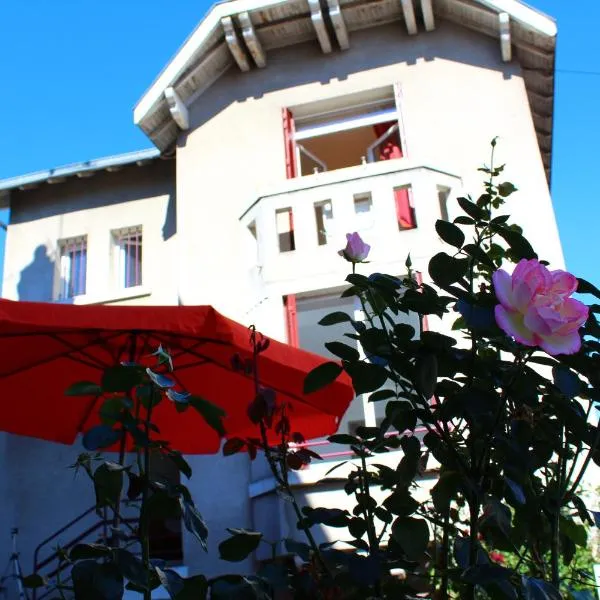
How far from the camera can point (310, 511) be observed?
199 cm

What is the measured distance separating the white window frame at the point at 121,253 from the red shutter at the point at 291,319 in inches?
122

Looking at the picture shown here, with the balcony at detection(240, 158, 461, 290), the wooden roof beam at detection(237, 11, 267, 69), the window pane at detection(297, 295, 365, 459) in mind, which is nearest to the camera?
the balcony at detection(240, 158, 461, 290)

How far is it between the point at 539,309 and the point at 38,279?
11.2 meters

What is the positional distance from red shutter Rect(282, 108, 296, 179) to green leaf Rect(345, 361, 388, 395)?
8733 millimetres

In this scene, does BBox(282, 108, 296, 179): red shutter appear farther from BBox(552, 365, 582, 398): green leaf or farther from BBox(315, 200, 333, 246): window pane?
BBox(552, 365, 582, 398): green leaf

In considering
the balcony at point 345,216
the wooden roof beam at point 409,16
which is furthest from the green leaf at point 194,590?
the wooden roof beam at point 409,16

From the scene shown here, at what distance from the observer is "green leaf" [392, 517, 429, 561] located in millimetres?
1780

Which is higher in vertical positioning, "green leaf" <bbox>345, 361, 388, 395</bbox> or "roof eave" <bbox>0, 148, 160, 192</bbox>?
"roof eave" <bbox>0, 148, 160, 192</bbox>

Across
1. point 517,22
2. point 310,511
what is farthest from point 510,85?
point 310,511

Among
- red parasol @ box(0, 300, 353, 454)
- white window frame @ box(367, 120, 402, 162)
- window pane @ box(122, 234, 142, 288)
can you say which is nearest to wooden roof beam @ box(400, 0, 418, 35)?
white window frame @ box(367, 120, 402, 162)

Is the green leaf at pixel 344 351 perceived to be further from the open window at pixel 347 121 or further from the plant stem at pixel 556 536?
the open window at pixel 347 121

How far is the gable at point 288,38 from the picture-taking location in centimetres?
1052

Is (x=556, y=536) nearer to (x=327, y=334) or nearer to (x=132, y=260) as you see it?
(x=132, y=260)

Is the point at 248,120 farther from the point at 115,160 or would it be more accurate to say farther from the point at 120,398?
the point at 120,398
